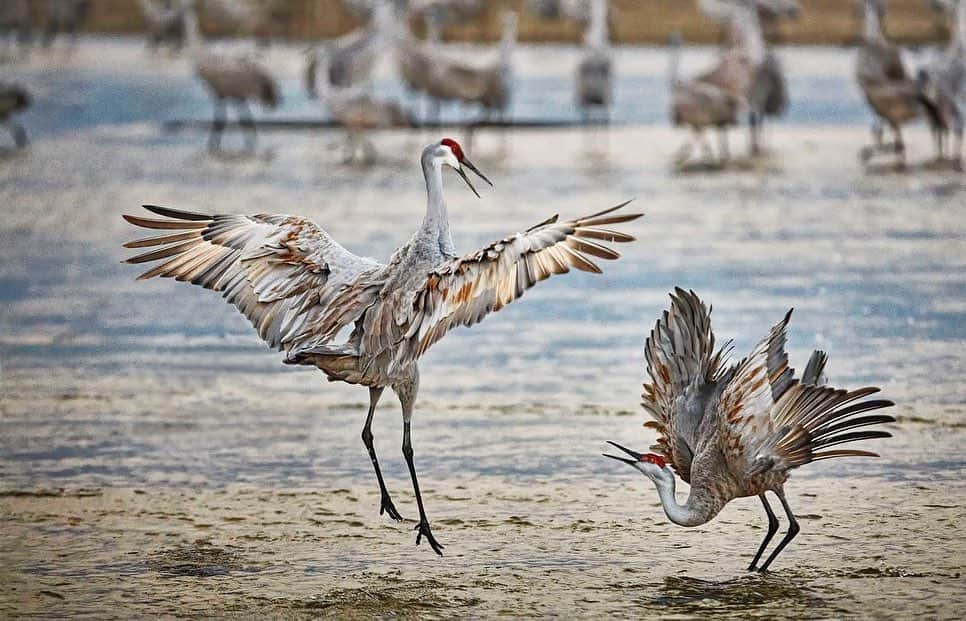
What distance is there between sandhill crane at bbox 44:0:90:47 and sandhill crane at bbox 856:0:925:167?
16040 millimetres

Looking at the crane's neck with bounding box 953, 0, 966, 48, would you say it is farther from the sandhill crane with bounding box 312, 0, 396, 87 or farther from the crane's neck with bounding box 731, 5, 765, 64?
the sandhill crane with bounding box 312, 0, 396, 87

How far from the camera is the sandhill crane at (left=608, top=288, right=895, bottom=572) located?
6.10m

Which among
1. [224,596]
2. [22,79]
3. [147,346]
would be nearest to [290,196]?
[147,346]

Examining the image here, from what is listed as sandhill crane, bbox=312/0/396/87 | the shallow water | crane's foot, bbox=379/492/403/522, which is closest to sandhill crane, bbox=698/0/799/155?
the shallow water

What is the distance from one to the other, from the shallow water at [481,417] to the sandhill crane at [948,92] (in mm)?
507

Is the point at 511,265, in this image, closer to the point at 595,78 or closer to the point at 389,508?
the point at 389,508

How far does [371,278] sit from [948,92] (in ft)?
34.2

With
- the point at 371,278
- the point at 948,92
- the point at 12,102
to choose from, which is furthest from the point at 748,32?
the point at 371,278

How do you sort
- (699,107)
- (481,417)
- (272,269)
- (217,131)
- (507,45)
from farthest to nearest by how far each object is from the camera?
(217,131) < (507,45) < (699,107) < (481,417) < (272,269)

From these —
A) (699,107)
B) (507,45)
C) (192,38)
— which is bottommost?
(699,107)

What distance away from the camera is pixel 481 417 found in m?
8.59

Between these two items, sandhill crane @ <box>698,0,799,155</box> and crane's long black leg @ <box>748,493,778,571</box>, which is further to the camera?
sandhill crane @ <box>698,0,799,155</box>

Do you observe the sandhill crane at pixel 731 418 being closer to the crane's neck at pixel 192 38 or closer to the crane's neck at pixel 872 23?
the crane's neck at pixel 872 23

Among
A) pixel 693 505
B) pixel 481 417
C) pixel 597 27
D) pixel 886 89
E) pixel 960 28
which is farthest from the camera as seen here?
pixel 597 27
